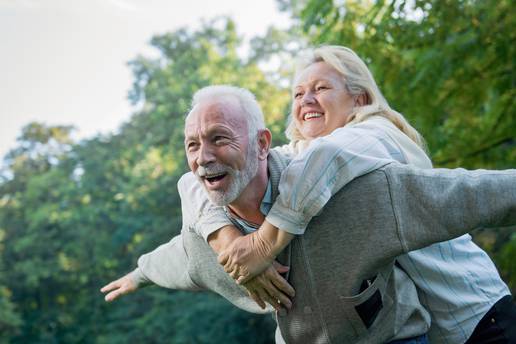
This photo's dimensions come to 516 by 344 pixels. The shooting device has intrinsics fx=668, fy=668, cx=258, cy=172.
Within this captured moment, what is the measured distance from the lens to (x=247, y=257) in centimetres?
206

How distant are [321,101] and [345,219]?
2.64ft

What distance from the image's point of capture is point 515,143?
6.01m

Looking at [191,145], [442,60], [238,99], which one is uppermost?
[238,99]

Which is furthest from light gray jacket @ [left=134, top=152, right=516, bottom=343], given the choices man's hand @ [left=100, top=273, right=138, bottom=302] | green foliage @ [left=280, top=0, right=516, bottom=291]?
green foliage @ [left=280, top=0, right=516, bottom=291]

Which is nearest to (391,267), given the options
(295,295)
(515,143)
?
(295,295)

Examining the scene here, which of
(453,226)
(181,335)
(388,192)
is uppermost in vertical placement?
(388,192)

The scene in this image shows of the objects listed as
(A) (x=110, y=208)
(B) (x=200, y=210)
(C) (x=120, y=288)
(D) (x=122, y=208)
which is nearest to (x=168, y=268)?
(C) (x=120, y=288)

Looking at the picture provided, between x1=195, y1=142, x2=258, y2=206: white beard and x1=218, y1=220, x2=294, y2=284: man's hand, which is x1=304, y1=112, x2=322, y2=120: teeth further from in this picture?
x1=218, y1=220, x2=294, y2=284: man's hand

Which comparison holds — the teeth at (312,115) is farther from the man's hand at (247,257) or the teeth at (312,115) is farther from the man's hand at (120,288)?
the man's hand at (120,288)

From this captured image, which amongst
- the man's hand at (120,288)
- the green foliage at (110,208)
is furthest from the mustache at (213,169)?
the green foliage at (110,208)

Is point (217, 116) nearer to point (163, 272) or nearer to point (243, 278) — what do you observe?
point (243, 278)

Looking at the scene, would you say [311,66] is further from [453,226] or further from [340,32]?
[340,32]

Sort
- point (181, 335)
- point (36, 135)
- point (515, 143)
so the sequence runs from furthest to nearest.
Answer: point (36, 135), point (181, 335), point (515, 143)

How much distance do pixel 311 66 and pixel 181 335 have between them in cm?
1726
